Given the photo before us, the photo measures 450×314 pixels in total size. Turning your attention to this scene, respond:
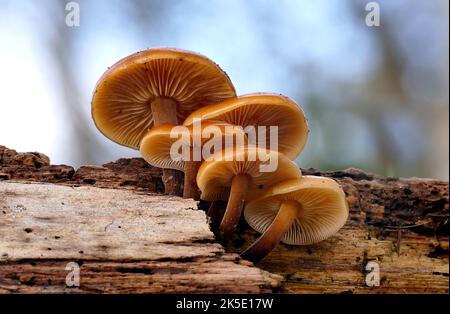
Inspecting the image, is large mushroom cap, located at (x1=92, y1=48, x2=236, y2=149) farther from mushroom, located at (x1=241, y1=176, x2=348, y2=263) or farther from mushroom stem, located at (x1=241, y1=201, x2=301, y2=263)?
mushroom stem, located at (x1=241, y1=201, x2=301, y2=263)

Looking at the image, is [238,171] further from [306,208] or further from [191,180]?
[306,208]

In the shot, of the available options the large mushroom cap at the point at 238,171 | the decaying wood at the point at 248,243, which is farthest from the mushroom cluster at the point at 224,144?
the decaying wood at the point at 248,243

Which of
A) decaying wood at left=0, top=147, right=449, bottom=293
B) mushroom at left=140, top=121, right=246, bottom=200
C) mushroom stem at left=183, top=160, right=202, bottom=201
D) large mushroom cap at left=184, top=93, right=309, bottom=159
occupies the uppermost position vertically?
large mushroom cap at left=184, top=93, right=309, bottom=159

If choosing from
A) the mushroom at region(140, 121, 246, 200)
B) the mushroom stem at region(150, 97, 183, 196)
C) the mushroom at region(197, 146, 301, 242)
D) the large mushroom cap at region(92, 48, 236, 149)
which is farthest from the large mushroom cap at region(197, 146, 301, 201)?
the large mushroom cap at region(92, 48, 236, 149)

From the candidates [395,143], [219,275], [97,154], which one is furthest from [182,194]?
[395,143]

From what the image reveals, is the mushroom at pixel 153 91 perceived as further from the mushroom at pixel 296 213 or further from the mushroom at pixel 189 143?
the mushroom at pixel 296 213
